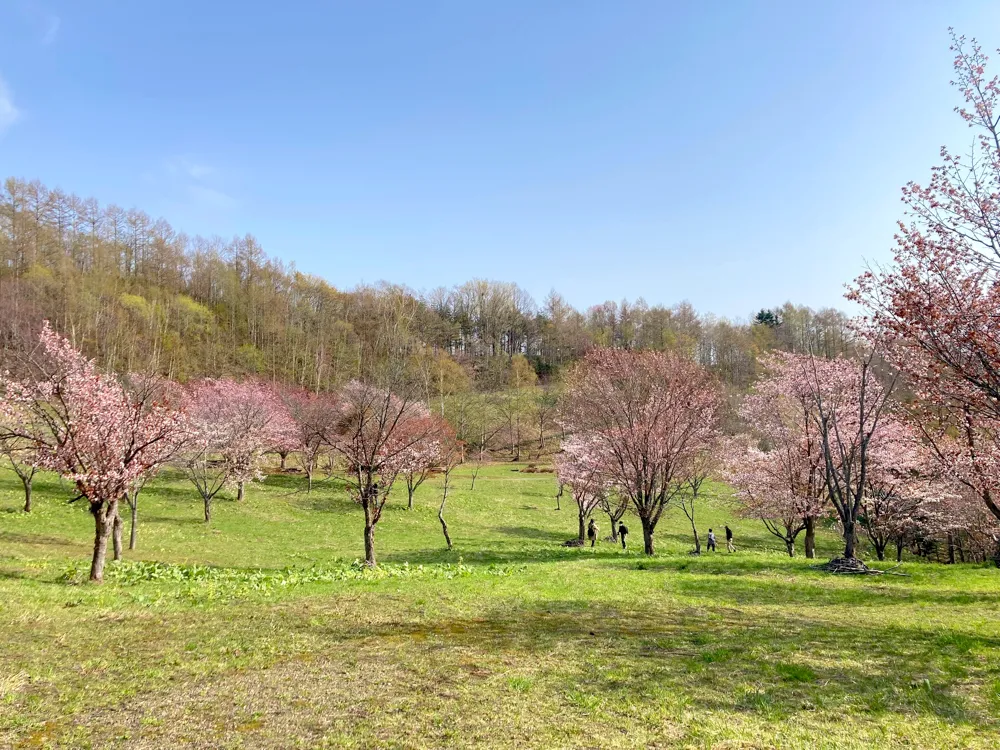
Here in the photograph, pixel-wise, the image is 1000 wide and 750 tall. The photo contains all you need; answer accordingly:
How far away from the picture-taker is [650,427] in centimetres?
2333

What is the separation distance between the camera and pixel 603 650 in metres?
8.30

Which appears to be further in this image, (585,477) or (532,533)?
(532,533)

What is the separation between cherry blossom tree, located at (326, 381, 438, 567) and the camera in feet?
64.4

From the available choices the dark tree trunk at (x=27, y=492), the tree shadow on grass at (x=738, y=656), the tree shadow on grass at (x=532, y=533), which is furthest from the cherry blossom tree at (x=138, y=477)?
the tree shadow on grass at (x=532, y=533)

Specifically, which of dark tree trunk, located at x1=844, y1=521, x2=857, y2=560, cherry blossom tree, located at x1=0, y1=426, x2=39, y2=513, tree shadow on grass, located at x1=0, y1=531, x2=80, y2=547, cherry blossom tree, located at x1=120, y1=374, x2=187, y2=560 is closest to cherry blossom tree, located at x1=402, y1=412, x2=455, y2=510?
cherry blossom tree, located at x1=120, y1=374, x2=187, y2=560

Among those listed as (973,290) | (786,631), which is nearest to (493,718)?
(786,631)

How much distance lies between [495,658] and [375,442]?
13.7m

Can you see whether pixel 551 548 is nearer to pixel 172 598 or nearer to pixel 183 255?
pixel 172 598

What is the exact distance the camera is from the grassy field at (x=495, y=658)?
5.48 metres

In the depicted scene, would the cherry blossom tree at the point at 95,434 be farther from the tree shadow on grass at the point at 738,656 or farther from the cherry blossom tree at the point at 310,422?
the cherry blossom tree at the point at 310,422

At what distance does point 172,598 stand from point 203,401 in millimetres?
36550

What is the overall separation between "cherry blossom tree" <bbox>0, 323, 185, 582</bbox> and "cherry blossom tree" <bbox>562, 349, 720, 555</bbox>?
56.8ft

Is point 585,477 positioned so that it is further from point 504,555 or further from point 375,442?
point 375,442

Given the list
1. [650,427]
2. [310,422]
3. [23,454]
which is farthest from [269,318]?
[650,427]
